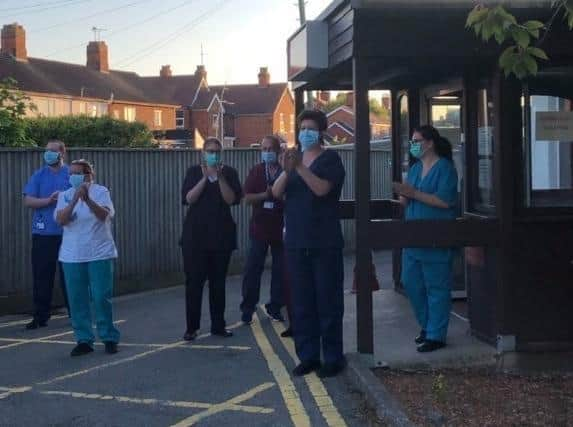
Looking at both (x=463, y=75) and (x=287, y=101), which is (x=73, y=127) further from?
(x=287, y=101)

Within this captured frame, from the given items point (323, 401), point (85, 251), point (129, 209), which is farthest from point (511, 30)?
point (129, 209)

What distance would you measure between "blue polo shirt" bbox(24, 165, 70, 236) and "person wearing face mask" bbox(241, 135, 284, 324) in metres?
2.17

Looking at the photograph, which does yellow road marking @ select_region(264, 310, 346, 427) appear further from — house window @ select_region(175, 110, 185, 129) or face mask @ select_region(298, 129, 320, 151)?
house window @ select_region(175, 110, 185, 129)

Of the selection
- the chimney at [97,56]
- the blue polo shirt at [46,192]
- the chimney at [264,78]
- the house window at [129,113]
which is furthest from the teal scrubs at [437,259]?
the chimney at [264,78]

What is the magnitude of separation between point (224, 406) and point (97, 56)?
59.7 metres

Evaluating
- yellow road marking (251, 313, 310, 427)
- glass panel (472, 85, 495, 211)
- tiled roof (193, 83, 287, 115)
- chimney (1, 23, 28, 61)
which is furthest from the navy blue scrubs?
tiled roof (193, 83, 287, 115)

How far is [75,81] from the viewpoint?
5806 cm

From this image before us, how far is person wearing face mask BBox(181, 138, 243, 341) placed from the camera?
25.7 feet

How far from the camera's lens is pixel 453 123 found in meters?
8.73

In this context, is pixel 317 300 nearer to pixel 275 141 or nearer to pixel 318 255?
pixel 318 255

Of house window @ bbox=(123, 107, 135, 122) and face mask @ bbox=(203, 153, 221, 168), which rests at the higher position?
house window @ bbox=(123, 107, 135, 122)

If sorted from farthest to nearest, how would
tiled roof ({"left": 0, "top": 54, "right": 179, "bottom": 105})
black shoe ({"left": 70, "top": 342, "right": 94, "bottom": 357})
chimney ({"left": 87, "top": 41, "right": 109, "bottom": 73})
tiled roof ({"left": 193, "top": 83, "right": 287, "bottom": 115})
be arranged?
1. tiled roof ({"left": 193, "top": 83, "right": 287, "bottom": 115})
2. chimney ({"left": 87, "top": 41, "right": 109, "bottom": 73})
3. tiled roof ({"left": 0, "top": 54, "right": 179, "bottom": 105})
4. black shoe ({"left": 70, "top": 342, "right": 94, "bottom": 357})

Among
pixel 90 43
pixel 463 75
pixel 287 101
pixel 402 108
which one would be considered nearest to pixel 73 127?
pixel 402 108

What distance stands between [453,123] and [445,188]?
218cm
